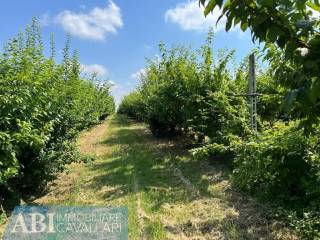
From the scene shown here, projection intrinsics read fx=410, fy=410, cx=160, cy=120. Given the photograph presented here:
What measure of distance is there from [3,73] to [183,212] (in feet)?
11.2

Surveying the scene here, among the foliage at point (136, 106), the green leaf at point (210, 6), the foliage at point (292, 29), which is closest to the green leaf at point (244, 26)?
the foliage at point (292, 29)

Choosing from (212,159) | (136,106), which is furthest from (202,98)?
(136,106)

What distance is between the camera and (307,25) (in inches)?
62.9

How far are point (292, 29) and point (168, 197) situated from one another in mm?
5798

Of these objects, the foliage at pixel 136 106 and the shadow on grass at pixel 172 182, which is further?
the foliage at pixel 136 106

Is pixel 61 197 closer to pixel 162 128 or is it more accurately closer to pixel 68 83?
pixel 68 83

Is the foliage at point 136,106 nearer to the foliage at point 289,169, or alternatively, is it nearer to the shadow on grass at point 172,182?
the shadow on grass at point 172,182

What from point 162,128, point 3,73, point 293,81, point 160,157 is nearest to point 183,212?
point 3,73

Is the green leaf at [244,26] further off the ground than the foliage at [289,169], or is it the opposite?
the green leaf at [244,26]

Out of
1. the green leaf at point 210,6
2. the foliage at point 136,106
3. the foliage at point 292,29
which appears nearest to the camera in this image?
the foliage at point 292,29

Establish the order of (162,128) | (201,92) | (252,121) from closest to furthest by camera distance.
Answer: (252,121)
(201,92)
(162,128)

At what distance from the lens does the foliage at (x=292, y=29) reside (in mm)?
1631

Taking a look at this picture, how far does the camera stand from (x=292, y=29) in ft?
5.65

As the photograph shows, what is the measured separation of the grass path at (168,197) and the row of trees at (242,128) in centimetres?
43
